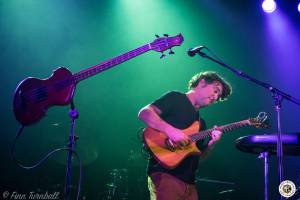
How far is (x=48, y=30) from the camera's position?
808 centimetres

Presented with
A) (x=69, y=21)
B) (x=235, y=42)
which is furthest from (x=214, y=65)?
(x=69, y=21)

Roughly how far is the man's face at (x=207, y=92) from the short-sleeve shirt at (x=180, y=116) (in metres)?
0.20

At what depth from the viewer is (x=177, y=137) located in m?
3.94

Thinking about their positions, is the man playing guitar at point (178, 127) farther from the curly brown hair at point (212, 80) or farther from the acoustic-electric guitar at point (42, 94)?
the acoustic-electric guitar at point (42, 94)

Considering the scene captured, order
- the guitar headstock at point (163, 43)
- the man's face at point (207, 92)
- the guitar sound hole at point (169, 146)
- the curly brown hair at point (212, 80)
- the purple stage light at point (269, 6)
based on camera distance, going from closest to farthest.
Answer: the guitar sound hole at point (169, 146) → the guitar headstock at point (163, 43) → the man's face at point (207, 92) → the curly brown hair at point (212, 80) → the purple stage light at point (269, 6)

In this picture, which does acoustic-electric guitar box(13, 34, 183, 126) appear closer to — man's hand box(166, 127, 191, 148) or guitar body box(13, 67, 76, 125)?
guitar body box(13, 67, 76, 125)

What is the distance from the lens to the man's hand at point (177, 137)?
3.93 metres

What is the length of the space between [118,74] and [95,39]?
1003 millimetres

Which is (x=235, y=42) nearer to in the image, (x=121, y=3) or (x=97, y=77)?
(x=121, y=3)

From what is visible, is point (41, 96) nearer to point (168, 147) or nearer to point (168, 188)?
point (168, 147)

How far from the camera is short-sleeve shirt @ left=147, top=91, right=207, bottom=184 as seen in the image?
383 centimetres

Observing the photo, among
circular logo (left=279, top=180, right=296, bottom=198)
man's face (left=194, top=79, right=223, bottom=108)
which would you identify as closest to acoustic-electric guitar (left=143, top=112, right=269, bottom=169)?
man's face (left=194, top=79, right=223, bottom=108)

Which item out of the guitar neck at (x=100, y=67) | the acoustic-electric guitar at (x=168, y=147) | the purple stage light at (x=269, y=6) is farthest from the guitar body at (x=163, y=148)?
the purple stage light at (x=269, y=6)

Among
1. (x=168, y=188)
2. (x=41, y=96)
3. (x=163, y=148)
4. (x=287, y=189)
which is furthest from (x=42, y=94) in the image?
(x=287, y=189)
